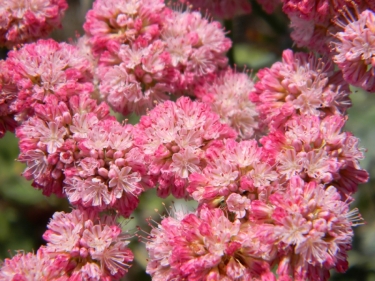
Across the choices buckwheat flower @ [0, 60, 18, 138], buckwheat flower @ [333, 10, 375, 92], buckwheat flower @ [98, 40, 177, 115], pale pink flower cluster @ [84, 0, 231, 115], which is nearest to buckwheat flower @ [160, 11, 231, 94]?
pale pink flower cluster @ [84, 0, 231, 115]

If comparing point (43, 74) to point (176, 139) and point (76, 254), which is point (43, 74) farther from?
point (76, 254)

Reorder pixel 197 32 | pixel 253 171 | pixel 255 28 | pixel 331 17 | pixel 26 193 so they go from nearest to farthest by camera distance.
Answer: pixel 253 171 → pixel 331 17 → pixel 197 32 → pixel 26 193 → pixel 255 28

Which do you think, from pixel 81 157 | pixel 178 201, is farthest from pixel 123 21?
pixel 178 201

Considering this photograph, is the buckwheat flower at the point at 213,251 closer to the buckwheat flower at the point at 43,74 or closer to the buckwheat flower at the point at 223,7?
the buckwheat flower at the point at 43,74

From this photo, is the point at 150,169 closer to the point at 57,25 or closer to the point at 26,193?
the point at 57,25

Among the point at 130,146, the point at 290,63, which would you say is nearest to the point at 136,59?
the point at 130,146

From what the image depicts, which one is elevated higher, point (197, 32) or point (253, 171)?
point (197, 32)
